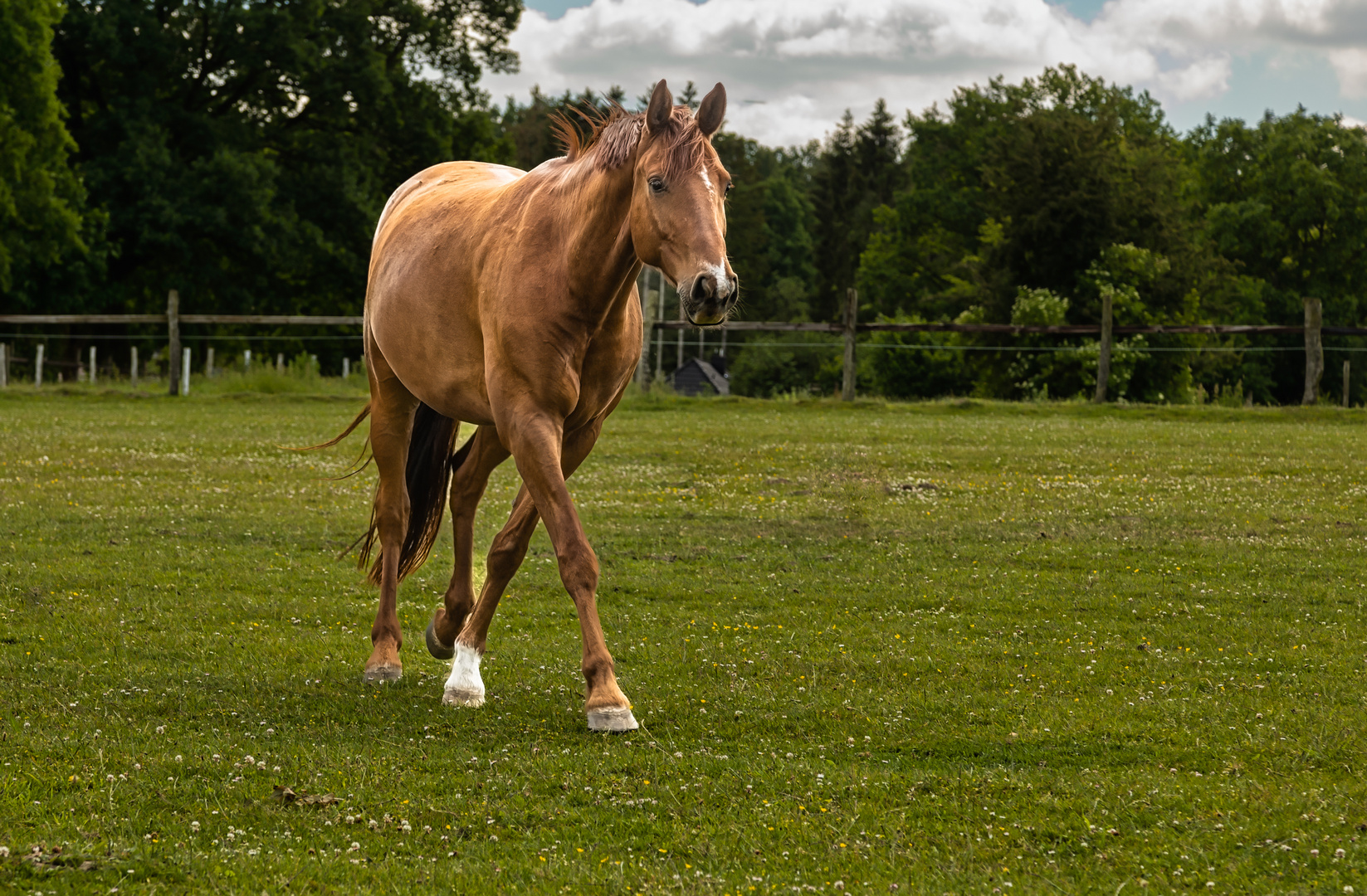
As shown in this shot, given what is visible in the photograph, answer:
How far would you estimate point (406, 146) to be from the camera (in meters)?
44.7

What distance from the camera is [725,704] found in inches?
230

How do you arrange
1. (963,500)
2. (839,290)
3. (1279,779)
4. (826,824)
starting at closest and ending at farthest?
(826,824)
(1279,779)
(963,500)
(839,290)

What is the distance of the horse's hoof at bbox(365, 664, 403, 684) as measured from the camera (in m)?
6.33

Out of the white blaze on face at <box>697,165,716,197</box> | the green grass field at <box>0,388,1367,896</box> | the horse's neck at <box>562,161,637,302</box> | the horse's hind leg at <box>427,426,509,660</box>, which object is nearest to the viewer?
the green grass field at <box>0,388,1367,896</box>

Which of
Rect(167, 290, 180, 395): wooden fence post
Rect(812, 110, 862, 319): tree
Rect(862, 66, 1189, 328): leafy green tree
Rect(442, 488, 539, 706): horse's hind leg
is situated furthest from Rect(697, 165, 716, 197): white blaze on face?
Rect(812, 110, 862, 319): tree

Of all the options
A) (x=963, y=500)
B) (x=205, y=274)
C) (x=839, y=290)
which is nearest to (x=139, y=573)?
(x=963, y=500)

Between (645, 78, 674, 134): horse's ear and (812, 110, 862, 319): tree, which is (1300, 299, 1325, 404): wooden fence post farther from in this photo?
(812, 110, 862, 319): tree

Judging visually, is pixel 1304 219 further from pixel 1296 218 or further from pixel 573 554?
pixel 573 554

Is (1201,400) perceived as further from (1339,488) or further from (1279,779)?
(1279,779)

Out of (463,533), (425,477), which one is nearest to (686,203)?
(463,533)

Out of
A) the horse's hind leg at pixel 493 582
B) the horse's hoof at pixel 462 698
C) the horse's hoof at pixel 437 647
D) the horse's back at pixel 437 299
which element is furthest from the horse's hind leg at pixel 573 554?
the horse's hoof at pixel 437 647

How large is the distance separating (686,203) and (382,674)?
9.22ft

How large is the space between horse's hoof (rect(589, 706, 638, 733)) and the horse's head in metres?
1.62

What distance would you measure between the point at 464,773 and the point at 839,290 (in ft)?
262
